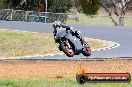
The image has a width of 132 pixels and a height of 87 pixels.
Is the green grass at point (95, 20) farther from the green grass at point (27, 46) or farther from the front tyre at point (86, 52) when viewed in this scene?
the front tyre at point (86, 52)

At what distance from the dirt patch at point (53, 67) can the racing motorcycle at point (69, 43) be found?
1521 cm

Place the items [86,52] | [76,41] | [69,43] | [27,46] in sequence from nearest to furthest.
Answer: [76,41] → [69,43] → [86,52] → [27,46]

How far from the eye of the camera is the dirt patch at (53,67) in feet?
76.8

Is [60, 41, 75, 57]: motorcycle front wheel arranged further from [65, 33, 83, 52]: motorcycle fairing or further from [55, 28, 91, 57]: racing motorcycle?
[65, 33, 83, 52]: motorcycle fairing

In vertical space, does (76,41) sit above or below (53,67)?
above

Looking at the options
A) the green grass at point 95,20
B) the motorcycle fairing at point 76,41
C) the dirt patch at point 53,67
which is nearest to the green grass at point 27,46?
the dirt patch at point 53,67

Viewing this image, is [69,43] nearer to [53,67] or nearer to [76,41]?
[76,41]

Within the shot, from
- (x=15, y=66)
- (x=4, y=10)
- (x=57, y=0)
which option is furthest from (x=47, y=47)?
(x=4, y=10)

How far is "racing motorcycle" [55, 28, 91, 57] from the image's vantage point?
7089 millimetres

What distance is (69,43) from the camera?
7.25 meters

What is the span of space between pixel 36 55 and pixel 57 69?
20.5 ft

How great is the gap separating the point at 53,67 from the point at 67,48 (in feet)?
60.0

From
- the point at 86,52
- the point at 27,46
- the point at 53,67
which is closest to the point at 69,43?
the point at 86,52

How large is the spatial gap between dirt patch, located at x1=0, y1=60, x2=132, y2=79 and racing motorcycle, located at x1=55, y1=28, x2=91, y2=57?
1521 cm
